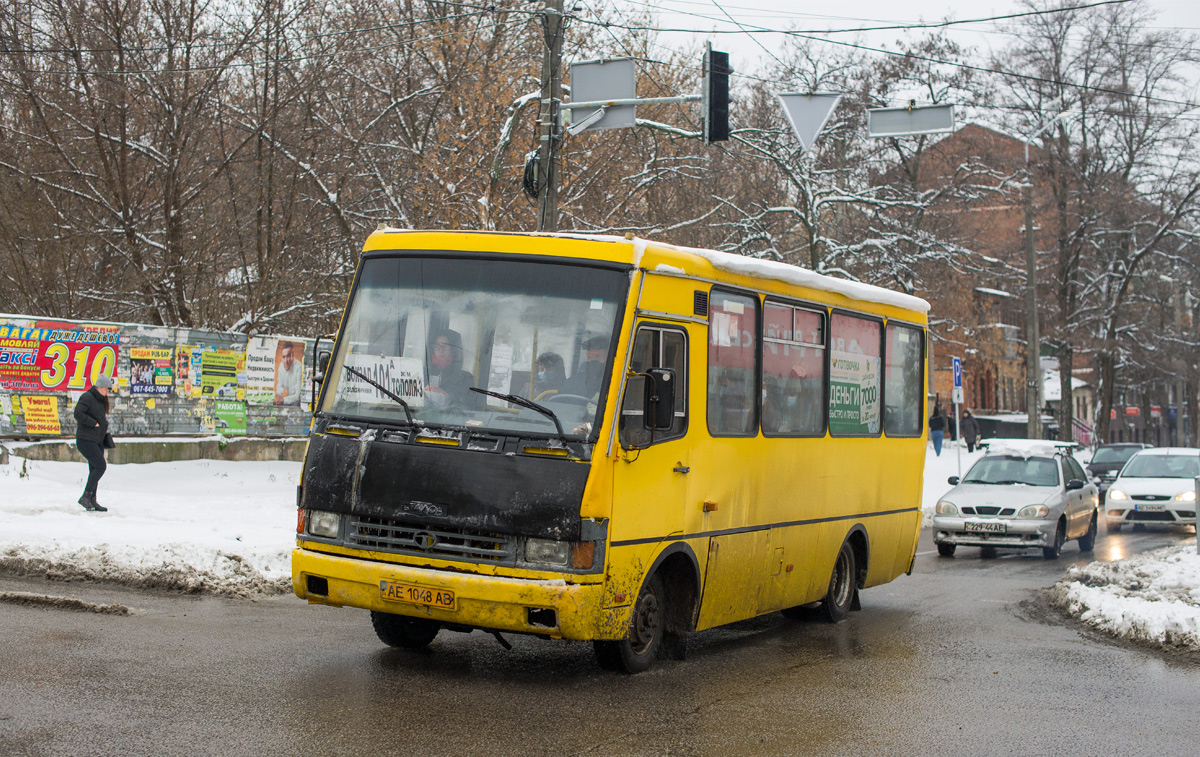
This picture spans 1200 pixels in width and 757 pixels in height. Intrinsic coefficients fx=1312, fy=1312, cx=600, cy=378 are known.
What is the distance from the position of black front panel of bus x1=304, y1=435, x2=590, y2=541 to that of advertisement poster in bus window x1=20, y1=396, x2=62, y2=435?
13.3 metres

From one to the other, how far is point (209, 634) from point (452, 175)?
1668cm

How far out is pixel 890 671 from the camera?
352 inches

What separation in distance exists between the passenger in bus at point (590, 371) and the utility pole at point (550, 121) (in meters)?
9.33

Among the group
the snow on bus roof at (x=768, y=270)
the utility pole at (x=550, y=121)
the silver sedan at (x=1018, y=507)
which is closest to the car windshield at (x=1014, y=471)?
the silver sedan at (x=1018, y=507)

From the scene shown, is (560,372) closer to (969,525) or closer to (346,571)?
(346,571)

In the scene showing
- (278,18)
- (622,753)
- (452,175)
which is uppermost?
(278,18)

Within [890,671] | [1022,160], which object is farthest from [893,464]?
[1022,160]

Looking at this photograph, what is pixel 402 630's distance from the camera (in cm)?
871

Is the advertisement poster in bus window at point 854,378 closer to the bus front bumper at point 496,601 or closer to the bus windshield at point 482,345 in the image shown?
the bus windshield at point 482,345

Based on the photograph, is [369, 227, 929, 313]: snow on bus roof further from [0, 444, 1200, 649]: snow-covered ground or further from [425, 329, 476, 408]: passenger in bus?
[0, 444, 1200, 649]: snow-covered ground

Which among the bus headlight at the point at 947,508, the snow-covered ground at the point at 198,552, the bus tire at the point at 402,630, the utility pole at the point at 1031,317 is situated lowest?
the bus tire at the point at 402,630

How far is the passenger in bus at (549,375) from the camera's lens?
25.3 feet

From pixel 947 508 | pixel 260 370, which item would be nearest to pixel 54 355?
pixel 260 370

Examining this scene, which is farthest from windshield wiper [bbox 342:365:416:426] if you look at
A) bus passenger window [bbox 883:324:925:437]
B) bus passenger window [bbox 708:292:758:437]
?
bus passenger window [bbox 883:324:925:437]
